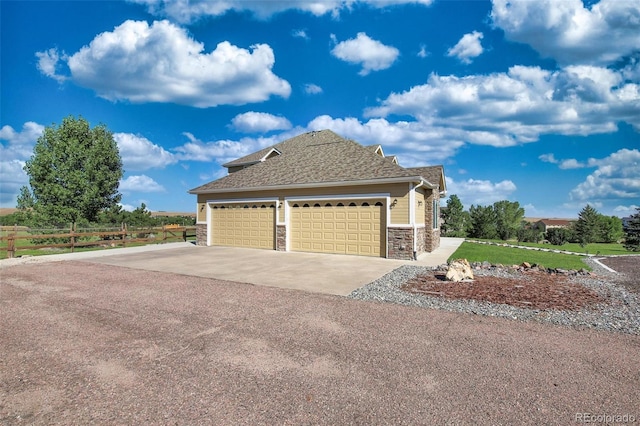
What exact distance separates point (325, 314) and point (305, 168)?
11.6 meters

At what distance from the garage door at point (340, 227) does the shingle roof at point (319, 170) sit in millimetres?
1142

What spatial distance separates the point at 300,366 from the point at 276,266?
7.59 metres

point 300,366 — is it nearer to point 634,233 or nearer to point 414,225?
point 414,225

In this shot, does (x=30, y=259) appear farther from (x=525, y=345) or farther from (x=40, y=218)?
(x=525, y=345)

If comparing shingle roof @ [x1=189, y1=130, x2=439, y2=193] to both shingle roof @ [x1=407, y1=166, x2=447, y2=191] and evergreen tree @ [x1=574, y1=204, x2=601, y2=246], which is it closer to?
shingle roof @ [x1=407, y1=166, x2=447, y2=191]

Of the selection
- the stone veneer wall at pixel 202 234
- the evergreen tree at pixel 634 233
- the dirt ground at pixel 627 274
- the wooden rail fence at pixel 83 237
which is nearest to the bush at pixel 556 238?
the evergreen tree at pixel 634 233

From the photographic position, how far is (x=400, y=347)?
4.48 m

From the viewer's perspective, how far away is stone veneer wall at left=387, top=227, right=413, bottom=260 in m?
12.9

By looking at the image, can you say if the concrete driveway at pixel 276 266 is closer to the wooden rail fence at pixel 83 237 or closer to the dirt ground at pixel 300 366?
the wooden rail fence at pixel 83 237

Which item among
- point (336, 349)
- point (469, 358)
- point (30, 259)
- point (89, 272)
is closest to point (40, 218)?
point (30, 259)

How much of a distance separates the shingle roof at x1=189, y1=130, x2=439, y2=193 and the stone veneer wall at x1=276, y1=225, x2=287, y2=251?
2060 millimetres

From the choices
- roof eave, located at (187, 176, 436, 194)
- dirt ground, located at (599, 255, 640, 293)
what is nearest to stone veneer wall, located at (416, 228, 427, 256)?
roof eave, located at (187, 176, 436, 194)

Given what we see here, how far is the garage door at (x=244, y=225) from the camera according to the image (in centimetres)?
1661

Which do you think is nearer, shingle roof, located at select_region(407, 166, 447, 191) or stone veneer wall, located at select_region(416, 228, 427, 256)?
stone veneer wall, located at select_region(416, 228, 427, 256)
